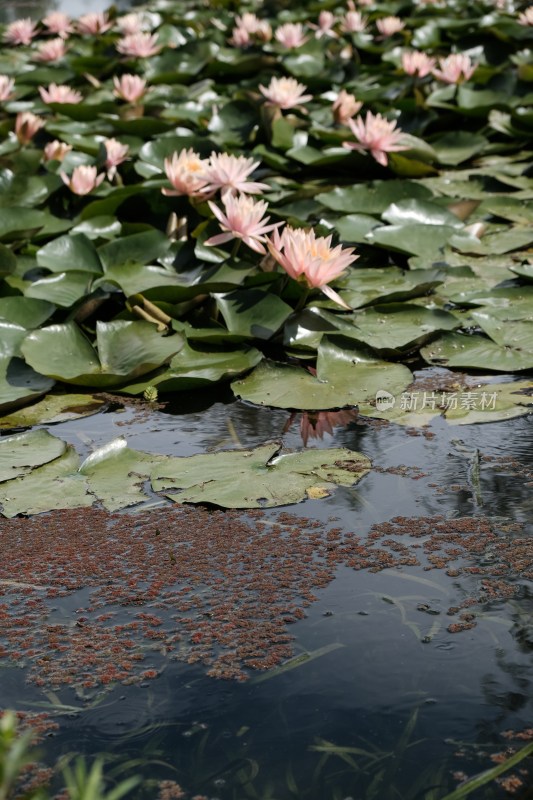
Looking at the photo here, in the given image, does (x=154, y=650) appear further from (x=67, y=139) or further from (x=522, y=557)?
(x=67, y=139)

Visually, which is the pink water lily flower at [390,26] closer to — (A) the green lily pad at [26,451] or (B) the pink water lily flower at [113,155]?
(B) the pink water lily flower at [113,155]

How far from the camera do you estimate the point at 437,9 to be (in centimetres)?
746

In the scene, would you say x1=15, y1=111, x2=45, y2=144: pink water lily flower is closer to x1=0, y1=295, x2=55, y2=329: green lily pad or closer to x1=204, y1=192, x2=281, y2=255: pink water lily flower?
x1=0, y1=295, x2=55, y2=329: green lily pad

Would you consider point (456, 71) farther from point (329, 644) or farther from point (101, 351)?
point (329, 644)

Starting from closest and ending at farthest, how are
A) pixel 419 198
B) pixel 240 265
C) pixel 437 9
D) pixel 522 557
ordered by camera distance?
pixel 522 557
pixel 240 265
pixel 419 198
pixel 437 9

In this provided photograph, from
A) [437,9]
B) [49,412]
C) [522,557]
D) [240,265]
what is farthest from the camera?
[437,9]

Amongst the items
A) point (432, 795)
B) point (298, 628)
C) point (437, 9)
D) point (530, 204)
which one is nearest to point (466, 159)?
point (530, 204)

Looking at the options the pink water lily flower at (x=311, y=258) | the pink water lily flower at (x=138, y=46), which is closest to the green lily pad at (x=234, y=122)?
the pink water lily flower at (x=138, y=46)

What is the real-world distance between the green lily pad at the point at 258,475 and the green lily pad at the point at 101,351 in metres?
0.60

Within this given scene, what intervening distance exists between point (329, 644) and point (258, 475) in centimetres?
77

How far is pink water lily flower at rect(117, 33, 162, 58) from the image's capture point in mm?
6641

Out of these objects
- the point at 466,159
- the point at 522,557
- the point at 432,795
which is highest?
the point at 432,795

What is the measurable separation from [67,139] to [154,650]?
3.69 meters

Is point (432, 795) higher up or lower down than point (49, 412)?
higher up
